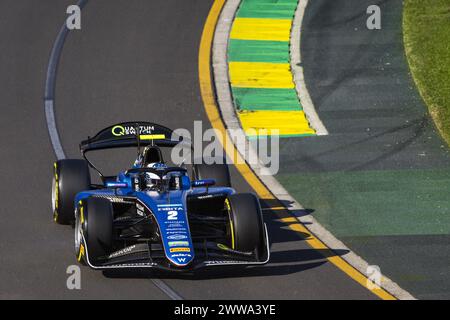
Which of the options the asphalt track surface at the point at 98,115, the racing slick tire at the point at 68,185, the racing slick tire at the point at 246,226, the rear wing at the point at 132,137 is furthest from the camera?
the rear wing at the point at 132,137

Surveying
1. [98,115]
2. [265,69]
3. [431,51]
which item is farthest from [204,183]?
[431,51]

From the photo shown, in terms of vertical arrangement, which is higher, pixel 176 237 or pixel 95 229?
pixel 95 229

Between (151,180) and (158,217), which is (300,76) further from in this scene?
(158,217)

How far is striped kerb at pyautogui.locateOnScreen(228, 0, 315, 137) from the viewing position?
21719mm

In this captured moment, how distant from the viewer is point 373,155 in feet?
66.7

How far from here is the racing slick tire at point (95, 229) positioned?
1476 centimetres

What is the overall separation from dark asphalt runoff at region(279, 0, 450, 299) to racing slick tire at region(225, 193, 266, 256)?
5.66 feet

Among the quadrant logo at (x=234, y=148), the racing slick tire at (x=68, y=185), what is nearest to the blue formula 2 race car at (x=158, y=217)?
the racing slick tire at (x=68, y=185)

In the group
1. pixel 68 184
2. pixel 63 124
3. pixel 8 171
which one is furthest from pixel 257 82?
pixel 68 184

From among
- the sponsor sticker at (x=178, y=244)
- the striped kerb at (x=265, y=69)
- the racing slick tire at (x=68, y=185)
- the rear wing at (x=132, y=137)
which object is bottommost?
the sponsor sticker at (x=178, y=244)

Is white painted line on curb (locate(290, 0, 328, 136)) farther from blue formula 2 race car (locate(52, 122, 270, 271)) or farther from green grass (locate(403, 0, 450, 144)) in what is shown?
blue formula 2 race car (locate(52, 122, 270, 271))

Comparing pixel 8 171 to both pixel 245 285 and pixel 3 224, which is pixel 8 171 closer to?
pixel 3 224

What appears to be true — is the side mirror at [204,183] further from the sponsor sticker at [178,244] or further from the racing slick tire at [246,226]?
the sponsor sticker at [178,244]

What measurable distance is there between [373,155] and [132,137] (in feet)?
14.8
